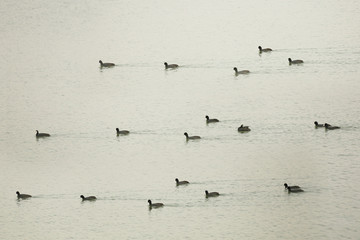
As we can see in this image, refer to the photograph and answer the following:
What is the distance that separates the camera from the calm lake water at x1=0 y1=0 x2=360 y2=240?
100 feet

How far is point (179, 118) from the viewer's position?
36.6 meters

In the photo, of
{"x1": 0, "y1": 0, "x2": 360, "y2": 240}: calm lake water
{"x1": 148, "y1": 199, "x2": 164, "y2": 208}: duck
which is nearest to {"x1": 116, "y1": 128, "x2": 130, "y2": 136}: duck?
{"x1": 0, "y1": 0, "x2": 360, "y2": 240}: calm lake water

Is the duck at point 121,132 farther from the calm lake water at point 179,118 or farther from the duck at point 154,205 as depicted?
the duck at point 154,205

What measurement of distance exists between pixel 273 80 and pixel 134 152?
19.0ft

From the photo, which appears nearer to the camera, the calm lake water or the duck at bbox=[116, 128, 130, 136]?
the calm lake water

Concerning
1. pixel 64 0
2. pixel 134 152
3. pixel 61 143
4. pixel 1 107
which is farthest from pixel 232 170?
pixel 64 0

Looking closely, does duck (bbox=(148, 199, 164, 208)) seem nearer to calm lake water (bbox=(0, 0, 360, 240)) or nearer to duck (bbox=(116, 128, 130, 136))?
calm lake water (bbox=(0, 0, 360, 240))

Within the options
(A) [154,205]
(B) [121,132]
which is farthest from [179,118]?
(A) [154,205]

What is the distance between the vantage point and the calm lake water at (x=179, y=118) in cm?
3058

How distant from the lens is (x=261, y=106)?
120ft

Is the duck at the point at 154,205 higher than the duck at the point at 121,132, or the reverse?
the duck at the point at 121,132

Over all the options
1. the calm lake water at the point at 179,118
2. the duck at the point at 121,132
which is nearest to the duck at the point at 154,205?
the calm lake water at the point at 179,118

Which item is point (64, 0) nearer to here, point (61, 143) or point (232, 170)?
point (61, 143)

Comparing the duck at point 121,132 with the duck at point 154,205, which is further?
the duck at point 121,132
